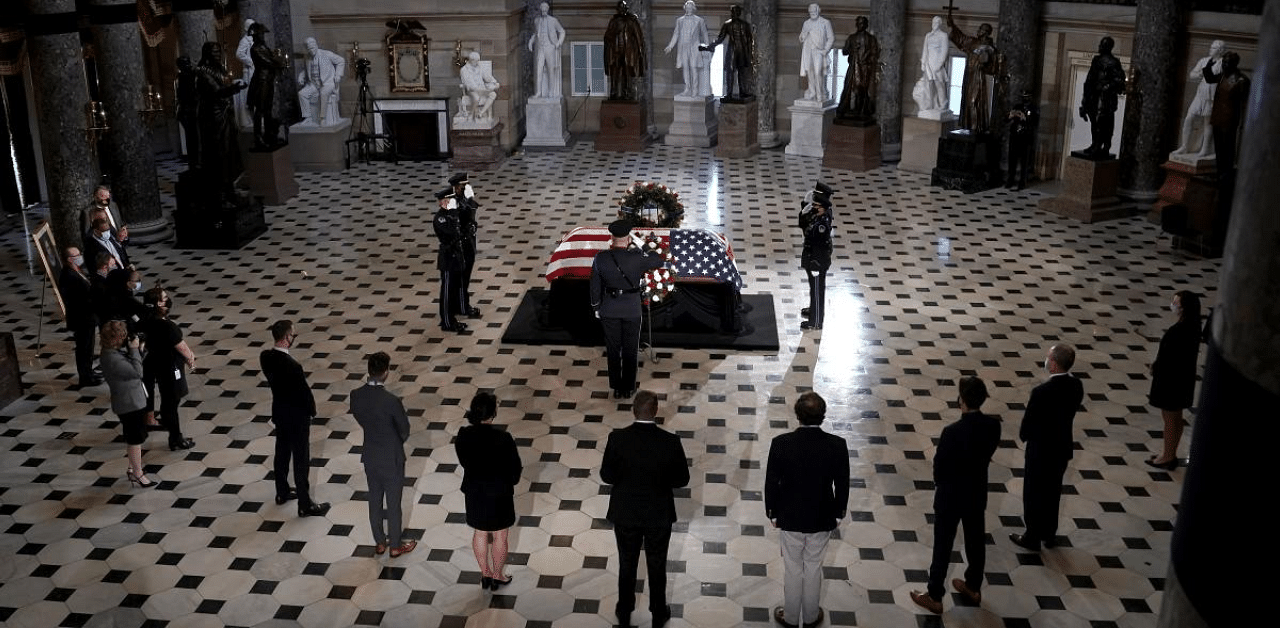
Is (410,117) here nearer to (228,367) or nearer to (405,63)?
(405,63)

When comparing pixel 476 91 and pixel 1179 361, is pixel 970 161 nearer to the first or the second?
pixel 476 91

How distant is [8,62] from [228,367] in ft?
24.3

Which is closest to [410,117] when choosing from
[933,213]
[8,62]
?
[8,62]

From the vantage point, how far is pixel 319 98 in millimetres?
18969

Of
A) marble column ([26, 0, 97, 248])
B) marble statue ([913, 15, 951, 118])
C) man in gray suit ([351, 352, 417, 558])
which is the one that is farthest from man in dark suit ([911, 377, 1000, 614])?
marble statue ([913, 15, 951, 118])

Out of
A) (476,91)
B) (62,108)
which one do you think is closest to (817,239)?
(62,108)

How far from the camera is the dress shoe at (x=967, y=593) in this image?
693 cm

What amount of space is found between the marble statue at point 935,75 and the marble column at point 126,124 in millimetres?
11315

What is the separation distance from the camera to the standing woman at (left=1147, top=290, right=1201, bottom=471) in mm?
8047

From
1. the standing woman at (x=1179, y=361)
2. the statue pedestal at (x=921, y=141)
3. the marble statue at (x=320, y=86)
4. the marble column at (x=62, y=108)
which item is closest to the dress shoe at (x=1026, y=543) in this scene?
the standing woman at (x=1179, y=361)

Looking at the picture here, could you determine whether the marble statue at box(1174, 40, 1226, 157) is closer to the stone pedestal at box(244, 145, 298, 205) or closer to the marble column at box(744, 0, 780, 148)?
the marble column at box(744, 0, 780, 148)

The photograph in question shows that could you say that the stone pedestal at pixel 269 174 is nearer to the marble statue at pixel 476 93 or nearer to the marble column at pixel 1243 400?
the marble statue at pixel 476 93

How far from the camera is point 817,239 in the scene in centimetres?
1089

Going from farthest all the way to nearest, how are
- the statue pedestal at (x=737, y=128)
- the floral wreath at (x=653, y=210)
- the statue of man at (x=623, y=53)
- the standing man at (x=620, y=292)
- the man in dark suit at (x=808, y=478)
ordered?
the statue of man at (x=623, y=53) → the statue pedestal at (x=737, y=128) → the floral wreath at (x=653, y=210) → the standing man at (x=620, y=292) → the man in dark suit at (x=808, y=478)
